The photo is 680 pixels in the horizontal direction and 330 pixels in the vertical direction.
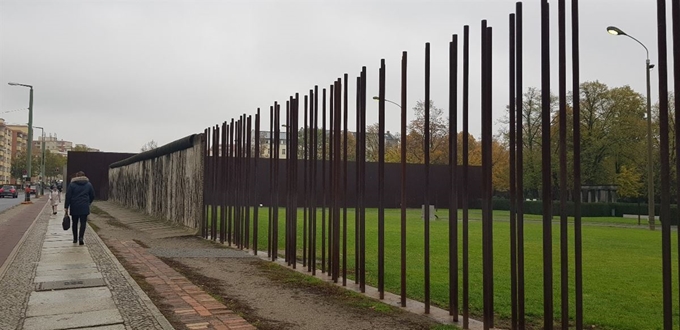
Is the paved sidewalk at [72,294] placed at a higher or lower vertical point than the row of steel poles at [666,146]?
lower

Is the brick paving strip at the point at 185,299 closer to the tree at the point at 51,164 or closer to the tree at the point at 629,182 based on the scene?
the tree at the point at 629,182

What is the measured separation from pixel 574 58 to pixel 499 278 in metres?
5.28

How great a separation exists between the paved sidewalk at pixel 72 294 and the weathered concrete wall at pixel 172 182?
16.4 ft

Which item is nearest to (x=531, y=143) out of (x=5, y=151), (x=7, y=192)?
(x=7, y=192)

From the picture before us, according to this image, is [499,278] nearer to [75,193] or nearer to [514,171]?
[514,171]

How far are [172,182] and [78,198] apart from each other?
6.94 meters

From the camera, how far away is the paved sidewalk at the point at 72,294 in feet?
18.2

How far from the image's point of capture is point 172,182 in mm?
19281

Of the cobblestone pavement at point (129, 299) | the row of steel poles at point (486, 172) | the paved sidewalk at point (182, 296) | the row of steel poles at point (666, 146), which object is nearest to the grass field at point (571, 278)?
the row of steel poles at point (486, 172)

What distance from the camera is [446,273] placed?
973 centimetres

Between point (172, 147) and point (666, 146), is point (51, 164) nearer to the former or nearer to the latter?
point (172, 147)

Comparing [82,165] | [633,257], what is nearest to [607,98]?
[633,257]

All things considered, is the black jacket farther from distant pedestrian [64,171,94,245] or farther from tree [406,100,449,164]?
tree [406,100,449,164]

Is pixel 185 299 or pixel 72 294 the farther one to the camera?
pixel 72 294
